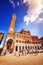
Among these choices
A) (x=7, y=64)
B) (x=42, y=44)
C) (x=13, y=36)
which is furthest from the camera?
(x=42, y=44)

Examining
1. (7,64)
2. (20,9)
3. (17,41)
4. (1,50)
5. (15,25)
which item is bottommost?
(7,64)

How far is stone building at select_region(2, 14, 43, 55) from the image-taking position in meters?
3.71

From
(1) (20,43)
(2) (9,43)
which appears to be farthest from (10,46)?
(1) (20,43)

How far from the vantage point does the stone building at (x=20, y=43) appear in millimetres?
3715

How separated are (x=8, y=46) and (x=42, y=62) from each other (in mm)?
1012

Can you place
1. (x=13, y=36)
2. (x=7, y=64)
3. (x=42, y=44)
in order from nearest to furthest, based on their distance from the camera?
(x=7, y=64), (x=13, y=36), (x=42, y=44)

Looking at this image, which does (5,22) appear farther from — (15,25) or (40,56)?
(40,56)

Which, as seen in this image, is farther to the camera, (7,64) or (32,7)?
(32,7)

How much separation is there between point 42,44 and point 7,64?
1154 mm

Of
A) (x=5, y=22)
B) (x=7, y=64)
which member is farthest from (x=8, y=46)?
(x=5, y=22)

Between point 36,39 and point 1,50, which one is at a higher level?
point 36,39

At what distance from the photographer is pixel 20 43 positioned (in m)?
3.81

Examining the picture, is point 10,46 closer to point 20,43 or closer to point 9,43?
point 9,43

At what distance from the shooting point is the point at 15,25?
4.01 m
